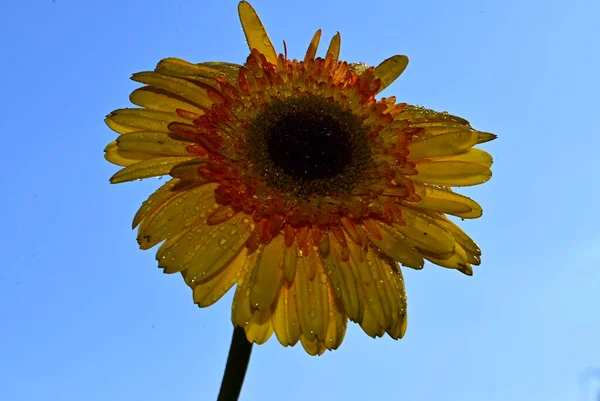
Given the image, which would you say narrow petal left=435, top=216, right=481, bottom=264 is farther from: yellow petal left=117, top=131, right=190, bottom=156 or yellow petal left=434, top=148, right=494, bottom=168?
yellow petal left=117, top=131, right=190, bottom=156

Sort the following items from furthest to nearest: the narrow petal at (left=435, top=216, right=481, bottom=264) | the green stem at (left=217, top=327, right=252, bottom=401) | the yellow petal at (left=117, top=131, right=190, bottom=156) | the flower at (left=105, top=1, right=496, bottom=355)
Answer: the narrow petal at (left=435, top=216, right=481, bottom=264)
the yellow petal at (left=117, top=131, right=190, bottom=156)
the flower at (left=105, top=1, right=496, bottom=355)
the green stem at (left=217, top=327, right=252, bottom=401)

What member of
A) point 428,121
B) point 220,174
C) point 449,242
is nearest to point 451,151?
point 428,121

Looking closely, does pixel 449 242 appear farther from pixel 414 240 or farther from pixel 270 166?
pixel 270 166

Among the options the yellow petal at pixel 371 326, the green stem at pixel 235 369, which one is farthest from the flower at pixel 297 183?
the green stem at pixel 235 369

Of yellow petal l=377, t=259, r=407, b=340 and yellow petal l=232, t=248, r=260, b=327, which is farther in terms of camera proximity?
yellow petal l=377, t=259, r=407, b=340

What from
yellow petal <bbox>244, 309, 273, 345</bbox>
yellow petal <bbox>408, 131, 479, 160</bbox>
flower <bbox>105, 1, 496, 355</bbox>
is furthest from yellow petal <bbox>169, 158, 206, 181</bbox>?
yellow petal <bbox>408, 131, 479, 160</bbox>

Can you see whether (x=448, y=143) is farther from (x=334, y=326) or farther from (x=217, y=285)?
(x=217, y=285)
